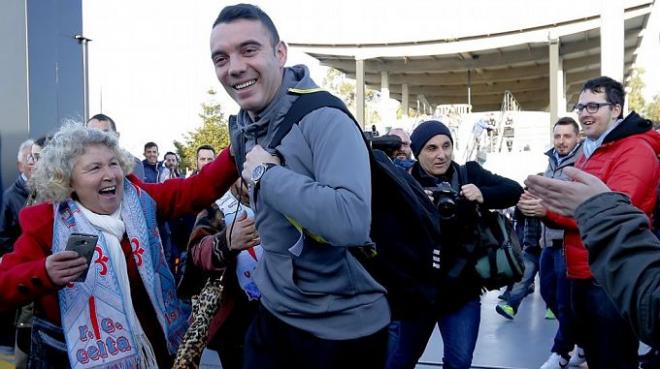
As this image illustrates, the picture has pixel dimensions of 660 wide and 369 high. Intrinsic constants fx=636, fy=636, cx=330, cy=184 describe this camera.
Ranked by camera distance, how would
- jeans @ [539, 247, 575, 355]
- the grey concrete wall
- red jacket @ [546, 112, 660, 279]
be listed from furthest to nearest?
1. the grey concrete wall
2. jeans @ [539, 247, 575, 355]
3. red jacket @ [546, 112, 660, 279]

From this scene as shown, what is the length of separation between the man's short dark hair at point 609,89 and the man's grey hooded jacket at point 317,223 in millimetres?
2273

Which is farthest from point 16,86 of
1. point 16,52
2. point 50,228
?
→ point 50,228

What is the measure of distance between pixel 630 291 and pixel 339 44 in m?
27.0

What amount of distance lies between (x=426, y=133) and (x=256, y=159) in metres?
2.46

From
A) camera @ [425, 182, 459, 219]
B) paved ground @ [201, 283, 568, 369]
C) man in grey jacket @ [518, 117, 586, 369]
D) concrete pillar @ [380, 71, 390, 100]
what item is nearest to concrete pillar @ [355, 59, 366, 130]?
concrete pillar @ [380, 71, 390, 100]

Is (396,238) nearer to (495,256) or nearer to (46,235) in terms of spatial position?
(46,235)

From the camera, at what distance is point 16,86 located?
6941 mm

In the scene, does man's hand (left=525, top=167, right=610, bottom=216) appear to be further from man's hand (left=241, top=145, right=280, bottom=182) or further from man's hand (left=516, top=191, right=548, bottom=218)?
man's hand (left=516, top=191, right=548, bottom=218)

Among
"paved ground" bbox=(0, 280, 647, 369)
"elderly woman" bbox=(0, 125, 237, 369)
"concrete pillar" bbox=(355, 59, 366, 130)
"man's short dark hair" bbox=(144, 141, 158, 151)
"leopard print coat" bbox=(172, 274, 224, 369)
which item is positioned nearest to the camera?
"elderly woman" bbox=(0, 125, 237, 369)

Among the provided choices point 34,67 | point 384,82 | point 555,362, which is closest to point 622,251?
point 555,362

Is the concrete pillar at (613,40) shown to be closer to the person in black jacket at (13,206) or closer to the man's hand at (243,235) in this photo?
the person in black jacket at (13,206)

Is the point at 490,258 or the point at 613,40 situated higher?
the point at 613,40

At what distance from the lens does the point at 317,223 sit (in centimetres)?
189

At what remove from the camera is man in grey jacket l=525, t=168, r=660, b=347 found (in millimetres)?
1619
